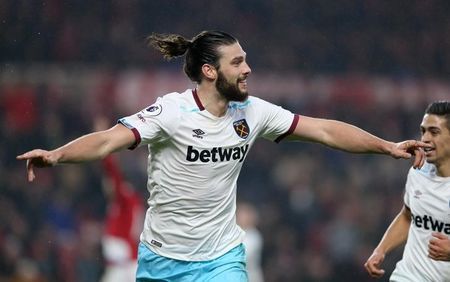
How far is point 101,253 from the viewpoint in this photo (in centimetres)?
1459

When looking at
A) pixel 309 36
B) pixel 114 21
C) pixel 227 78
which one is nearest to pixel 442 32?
pixel 309 36

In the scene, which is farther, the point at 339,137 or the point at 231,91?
the point at 339,137

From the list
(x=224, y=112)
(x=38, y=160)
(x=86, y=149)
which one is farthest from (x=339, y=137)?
(x=38, y=160)

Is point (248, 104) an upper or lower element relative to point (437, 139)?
upper

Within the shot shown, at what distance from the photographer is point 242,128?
638 centimetres

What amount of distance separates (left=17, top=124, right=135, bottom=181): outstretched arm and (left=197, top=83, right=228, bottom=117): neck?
0.57 meters

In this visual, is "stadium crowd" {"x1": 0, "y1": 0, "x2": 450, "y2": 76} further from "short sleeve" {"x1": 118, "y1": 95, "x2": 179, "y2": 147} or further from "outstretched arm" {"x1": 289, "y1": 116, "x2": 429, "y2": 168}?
"short sleeve" {"x1": 118, "y1": 95, "x2": 179, "y2": 147}

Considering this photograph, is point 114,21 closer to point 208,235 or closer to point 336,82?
point 336,82

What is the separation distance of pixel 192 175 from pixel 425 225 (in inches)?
65.2

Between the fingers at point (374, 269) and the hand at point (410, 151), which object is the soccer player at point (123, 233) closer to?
the fingers at point (374, 269)

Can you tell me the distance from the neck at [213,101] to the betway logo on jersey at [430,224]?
1.54m

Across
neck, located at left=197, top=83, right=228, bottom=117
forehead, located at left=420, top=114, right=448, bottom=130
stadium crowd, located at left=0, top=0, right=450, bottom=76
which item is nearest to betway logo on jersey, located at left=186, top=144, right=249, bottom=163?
neck, located at left=197, top=83, right=228, bottom=117

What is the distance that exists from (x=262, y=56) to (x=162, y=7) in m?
1.80

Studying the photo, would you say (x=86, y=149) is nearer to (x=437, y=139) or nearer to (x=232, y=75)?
(x=232, y=75)
